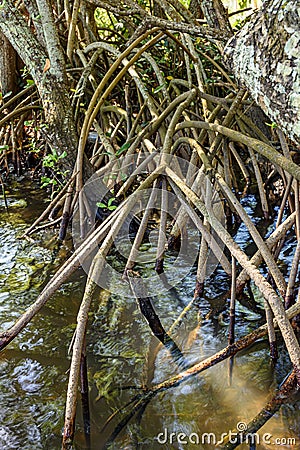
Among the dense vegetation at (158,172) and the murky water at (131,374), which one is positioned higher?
the dense vegetation at (158,172)

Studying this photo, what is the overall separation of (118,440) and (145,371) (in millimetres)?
372

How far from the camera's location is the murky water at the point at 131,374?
1.65m

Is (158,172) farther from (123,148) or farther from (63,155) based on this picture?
(63,155)

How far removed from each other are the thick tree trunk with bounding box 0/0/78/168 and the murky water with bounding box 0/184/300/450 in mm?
888

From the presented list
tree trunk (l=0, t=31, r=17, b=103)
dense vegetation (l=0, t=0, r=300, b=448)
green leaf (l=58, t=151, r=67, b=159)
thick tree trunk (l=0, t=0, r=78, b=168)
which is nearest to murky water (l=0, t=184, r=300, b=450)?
dense vegetation (l=0, t=0, r=300, b=448)

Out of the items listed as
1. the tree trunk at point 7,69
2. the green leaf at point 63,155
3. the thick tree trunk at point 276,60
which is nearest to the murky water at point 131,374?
the green leaf at point 63,155

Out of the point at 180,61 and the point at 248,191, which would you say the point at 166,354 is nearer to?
the point at 248,191

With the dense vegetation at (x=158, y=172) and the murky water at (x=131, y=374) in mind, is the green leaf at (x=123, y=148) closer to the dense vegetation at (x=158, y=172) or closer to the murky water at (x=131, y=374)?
the dense vegetation at (x=158, y=172)

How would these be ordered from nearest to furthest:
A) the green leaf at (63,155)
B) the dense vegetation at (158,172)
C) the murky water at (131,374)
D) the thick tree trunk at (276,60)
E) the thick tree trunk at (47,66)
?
the thick tree trunk at (276,60)
the murky water at (131,374)
the dense vegetation at (158,172)
the thick tree trunk at (47,66)
the green leaf at (63,155)

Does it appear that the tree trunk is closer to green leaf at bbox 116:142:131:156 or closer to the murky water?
green leaf at bbox 116:142:131:156

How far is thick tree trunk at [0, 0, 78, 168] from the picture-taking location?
270cm

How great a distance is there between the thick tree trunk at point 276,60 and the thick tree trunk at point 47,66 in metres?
1.81

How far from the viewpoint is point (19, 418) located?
→ 1.74 metres

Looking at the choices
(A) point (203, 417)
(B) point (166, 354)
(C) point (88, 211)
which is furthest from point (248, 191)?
(A) point (203, 417)
